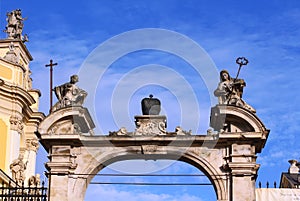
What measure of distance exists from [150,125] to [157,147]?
2.18 ft

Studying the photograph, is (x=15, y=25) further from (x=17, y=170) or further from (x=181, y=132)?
(x=181, y=132)

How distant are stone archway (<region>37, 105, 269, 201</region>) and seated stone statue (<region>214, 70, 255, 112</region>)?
1.31 feet

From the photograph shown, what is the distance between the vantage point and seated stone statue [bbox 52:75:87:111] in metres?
23.7

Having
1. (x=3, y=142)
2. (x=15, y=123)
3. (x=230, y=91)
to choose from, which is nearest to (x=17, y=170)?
(x=3, y=142)

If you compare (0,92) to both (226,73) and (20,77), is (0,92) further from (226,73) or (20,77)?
(226,73)

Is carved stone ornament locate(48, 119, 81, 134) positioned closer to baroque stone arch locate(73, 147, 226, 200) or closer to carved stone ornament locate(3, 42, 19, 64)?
baroque stone arch locate(73, 147, 226, 200)

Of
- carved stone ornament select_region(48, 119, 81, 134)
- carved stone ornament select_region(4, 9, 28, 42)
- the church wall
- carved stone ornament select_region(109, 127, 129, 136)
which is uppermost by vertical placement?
carved stone ornament select_region(4, 9, 28, 42)

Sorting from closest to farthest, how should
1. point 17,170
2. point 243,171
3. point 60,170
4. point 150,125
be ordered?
point 243,171 → point 60,170 → point 150,125 → point 17,170

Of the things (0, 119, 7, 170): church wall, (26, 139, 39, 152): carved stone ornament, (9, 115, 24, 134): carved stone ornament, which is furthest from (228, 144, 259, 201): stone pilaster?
(26, 139, 39, 152): carved stone ornament

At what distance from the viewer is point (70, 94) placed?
78.1 feet

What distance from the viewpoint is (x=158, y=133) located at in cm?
2323

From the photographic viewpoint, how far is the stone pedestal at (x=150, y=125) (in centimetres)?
2325

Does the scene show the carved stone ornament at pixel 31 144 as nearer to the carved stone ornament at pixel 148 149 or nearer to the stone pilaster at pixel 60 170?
the stone pilaster at pixel 60 170

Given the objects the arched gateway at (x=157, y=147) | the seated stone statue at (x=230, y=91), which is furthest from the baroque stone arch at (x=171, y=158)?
the seated stone statue at (x=230, y=91)
